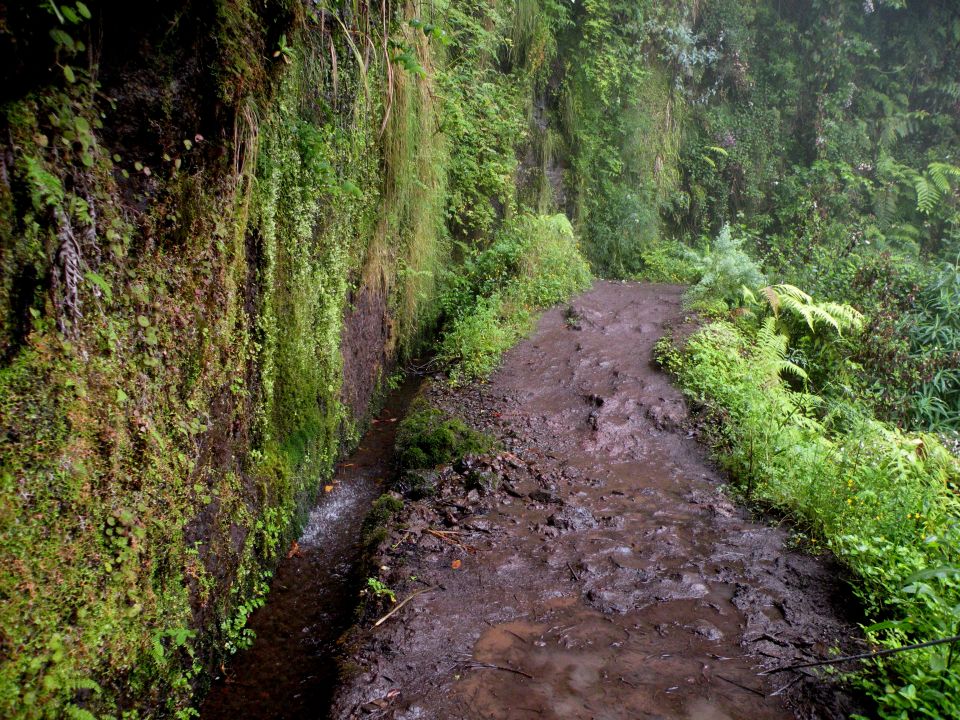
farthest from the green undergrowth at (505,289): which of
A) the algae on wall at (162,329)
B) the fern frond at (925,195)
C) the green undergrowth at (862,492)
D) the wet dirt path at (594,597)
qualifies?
the fern frond at (925,195)

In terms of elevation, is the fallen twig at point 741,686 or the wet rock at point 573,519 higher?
the fallen twig at point 741,686

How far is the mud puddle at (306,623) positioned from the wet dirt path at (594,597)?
33cm

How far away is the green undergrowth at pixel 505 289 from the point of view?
7.51 m

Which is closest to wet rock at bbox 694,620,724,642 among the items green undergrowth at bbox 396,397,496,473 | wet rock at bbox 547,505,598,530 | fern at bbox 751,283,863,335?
wet rock at bbox 547,505,598,530

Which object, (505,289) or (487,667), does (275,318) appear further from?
(505,289)

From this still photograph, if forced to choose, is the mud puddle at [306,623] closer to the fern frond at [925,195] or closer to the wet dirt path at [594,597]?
the wet dirt path at [594,597]

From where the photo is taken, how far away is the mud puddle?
298 centimetres

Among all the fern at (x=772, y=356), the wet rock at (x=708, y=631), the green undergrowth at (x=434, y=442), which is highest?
the fern at (x=772, y=356)

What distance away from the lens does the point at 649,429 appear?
229 inches

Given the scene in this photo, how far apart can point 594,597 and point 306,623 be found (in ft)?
5.61

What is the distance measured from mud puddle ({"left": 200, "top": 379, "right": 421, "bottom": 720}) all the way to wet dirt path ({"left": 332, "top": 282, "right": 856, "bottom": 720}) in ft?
1.07

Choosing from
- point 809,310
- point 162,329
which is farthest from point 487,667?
point 809,310

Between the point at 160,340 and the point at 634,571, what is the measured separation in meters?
2.93

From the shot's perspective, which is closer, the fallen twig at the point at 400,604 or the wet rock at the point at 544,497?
the fallen twig at the point at 400,604
